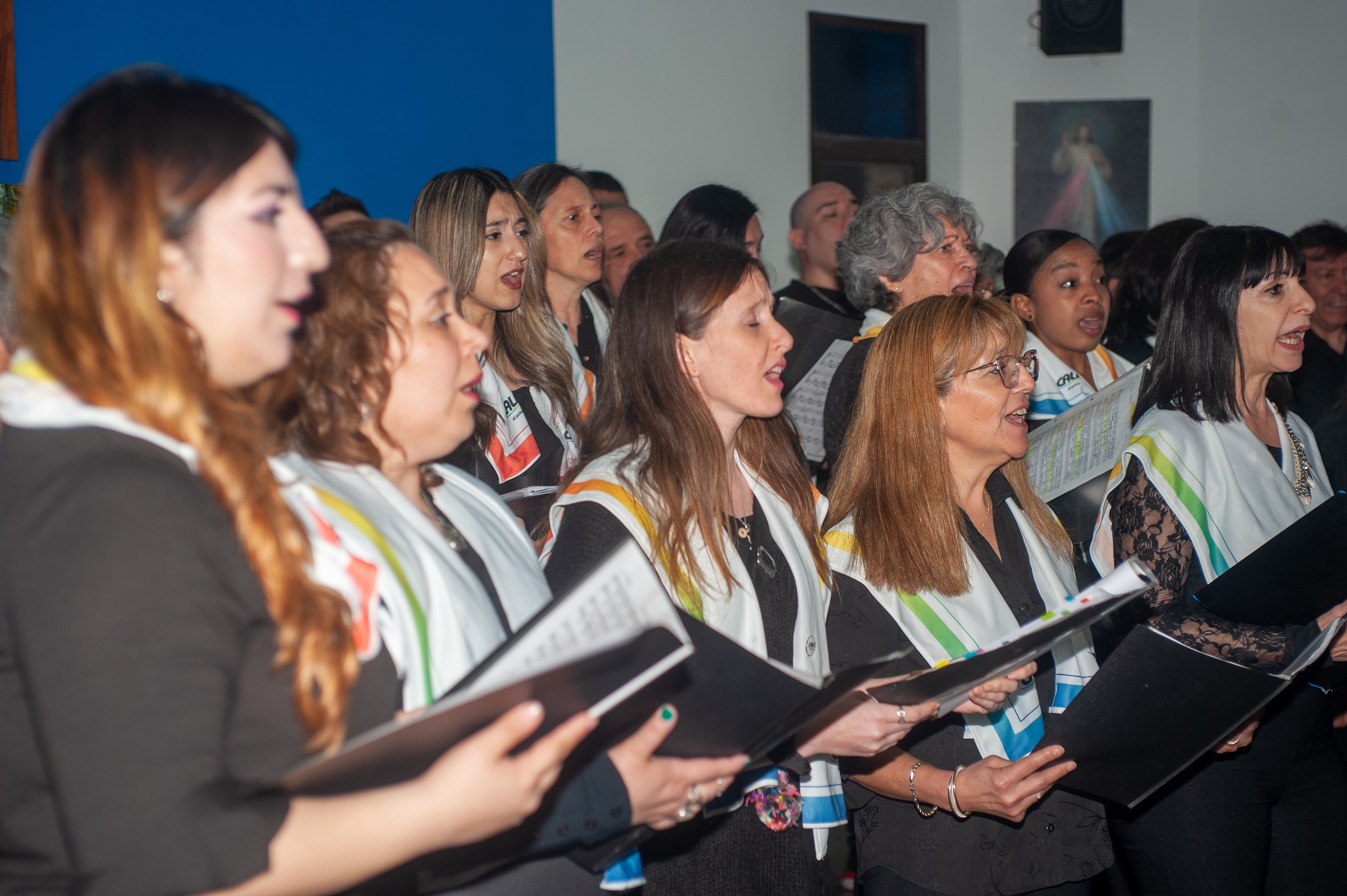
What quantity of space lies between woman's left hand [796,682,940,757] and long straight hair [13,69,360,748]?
0.84 m

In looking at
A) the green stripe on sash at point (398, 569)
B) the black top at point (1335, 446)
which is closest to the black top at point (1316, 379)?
the black top at point (1335, 446)

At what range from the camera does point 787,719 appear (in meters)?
1.23

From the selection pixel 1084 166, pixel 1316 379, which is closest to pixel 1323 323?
pixel 1316 379

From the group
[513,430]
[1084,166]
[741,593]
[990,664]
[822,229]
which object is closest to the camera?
[990,664]

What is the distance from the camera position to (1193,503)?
201cm

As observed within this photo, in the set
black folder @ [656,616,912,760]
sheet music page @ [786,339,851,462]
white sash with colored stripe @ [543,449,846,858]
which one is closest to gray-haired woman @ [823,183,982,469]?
sheet music page @ [786,339,851,462]

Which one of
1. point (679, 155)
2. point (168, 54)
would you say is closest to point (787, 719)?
point (168, 54)

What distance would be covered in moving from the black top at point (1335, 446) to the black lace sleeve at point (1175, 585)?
0.66 m

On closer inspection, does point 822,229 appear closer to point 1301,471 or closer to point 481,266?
point 481,266

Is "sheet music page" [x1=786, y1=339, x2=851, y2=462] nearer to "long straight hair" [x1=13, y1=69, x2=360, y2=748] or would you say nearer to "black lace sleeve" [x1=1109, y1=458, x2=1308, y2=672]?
"black lace sleeve" [x1=1109, y1=458, x2=1308, y2=672]

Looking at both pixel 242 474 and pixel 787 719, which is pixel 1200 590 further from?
pixel 242 474

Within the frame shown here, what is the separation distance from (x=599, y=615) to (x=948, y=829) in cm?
102

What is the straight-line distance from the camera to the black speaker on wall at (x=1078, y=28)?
6270 millimetres

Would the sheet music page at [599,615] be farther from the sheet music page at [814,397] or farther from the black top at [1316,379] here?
the black top at [1316,379]
